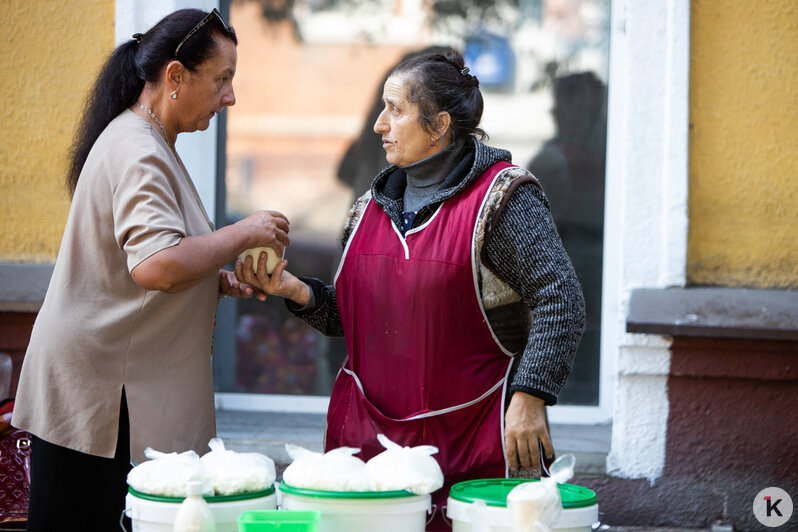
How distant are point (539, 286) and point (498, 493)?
61cm

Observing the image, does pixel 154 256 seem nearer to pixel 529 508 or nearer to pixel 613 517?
pixel 529 508

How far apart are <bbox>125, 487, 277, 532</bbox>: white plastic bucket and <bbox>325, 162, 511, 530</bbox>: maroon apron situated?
625 mm

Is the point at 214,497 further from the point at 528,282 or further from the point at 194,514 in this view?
the point at 528,282

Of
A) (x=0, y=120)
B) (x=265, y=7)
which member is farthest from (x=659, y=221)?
(x=0, y=120)

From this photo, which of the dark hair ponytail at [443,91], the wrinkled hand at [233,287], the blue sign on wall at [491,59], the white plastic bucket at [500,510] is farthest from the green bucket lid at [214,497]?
the blue sign on wall at [491,59]

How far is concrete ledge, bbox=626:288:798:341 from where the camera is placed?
136 inches

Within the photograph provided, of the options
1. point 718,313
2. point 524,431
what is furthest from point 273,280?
point 718,313

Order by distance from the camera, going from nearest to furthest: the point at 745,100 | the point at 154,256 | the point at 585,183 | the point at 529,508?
1. the point at 529,508
2. the point at 154,256
3. the point at 745,100
4. the point at 585,183

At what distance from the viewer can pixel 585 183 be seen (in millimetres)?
4375

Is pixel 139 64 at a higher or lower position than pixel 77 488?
higher

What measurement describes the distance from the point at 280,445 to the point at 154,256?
6.96ft

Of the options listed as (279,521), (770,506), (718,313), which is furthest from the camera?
(770,506)

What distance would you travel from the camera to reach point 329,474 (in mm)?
1730

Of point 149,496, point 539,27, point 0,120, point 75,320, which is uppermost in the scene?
point 539,27
